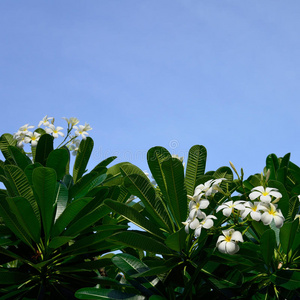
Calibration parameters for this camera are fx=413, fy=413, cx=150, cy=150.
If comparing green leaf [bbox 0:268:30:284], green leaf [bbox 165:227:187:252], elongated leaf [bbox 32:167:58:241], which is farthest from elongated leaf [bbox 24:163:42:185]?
green leaf [bbox 165:227:187:252]

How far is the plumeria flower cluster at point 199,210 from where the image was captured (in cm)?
184

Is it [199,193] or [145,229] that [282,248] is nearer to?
[199,193]

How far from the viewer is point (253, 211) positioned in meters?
1.82

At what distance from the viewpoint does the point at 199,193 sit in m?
1.96

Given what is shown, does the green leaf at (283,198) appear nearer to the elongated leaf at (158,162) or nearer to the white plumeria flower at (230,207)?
the white plumeria flower at (230,207)

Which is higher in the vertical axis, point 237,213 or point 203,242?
point 237,213

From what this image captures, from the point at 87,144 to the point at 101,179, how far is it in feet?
1.85

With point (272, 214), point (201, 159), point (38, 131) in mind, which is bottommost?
point (272, 214)

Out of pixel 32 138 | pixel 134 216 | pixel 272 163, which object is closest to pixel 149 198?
pixel 134 216

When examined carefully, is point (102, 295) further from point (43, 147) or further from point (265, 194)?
point (43, 147)

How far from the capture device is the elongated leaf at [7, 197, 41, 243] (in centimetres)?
200

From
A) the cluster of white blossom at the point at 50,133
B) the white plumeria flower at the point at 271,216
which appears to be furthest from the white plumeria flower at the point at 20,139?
the white plumeria flower at the point at 271,216

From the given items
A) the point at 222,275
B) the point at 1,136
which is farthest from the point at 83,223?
the point at 1,136

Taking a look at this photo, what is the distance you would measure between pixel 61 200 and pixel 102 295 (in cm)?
65
